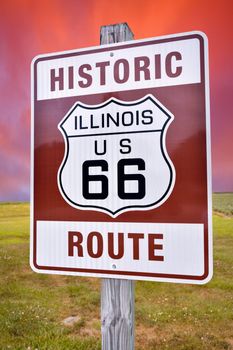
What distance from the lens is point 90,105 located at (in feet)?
8.04

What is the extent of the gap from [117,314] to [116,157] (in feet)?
3.31

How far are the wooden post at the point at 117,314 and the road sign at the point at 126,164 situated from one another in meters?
0.09

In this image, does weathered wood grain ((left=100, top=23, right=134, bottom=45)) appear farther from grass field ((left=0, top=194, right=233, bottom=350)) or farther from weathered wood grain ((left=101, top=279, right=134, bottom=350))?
grass field ((left=0, top=194, right=233, bottom=350))

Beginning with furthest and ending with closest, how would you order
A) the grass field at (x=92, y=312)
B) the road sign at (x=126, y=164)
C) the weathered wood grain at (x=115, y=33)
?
the grass field at (x=92, y=312) → the weathered wood grain at (x=115, y=33) → the road sign at (x=126, y=164)

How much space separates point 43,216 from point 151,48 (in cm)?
136

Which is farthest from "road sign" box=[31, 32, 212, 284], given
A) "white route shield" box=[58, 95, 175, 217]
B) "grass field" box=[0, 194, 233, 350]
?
"grass field" box=[0, 194, 233, 350]

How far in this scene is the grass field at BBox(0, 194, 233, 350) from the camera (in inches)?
213

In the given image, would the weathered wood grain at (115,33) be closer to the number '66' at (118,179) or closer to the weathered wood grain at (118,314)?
the number '66' at (118,179)

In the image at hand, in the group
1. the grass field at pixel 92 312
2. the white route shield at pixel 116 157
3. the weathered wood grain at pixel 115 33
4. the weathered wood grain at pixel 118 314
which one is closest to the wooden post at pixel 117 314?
the weathered wood grain at pixel 118 314

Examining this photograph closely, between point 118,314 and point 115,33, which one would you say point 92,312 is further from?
point 115,33

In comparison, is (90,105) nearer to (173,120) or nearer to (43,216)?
(173,120)

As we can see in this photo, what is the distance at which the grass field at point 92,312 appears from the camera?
213 inches

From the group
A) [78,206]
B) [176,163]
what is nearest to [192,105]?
[176,163]

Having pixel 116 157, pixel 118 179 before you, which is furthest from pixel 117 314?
pixel 116 157
